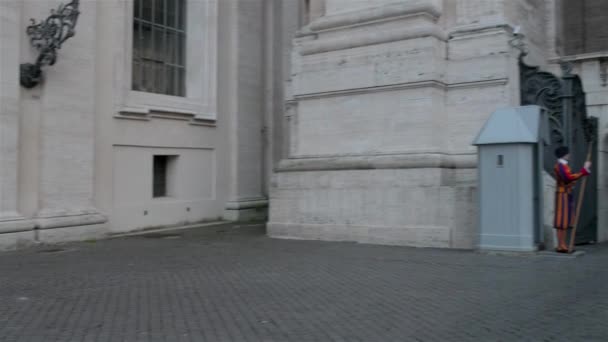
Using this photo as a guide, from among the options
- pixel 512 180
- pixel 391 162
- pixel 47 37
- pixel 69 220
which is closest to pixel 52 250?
pixel 69 220

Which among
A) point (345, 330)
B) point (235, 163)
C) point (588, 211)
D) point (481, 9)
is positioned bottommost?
point (345, 330)

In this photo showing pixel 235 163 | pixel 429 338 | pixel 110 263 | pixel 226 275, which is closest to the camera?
pixel 429 338

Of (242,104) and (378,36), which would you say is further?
(242,104)

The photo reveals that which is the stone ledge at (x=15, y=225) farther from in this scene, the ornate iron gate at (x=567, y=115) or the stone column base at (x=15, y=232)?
the ornate iron gate at (x=567, y=115)

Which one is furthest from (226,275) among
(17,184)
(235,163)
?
(235,163)

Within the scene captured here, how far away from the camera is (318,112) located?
13547 millimetres

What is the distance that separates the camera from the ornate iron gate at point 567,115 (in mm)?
11742

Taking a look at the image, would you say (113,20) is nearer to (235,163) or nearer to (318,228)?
(235,163)

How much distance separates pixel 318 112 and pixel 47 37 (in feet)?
18.9

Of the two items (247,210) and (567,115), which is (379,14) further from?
(247,210)

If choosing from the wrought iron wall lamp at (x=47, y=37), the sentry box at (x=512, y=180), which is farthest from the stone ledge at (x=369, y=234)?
the wrought iron wall lamp at (x=47, y=37)

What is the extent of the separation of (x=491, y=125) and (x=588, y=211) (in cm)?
356

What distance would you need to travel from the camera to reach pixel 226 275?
27.9ft

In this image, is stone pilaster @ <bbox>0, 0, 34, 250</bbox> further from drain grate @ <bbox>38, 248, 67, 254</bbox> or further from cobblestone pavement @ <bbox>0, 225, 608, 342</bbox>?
cobblestone pavement @ <bbox>0, 225, 608, 342</bbox>
